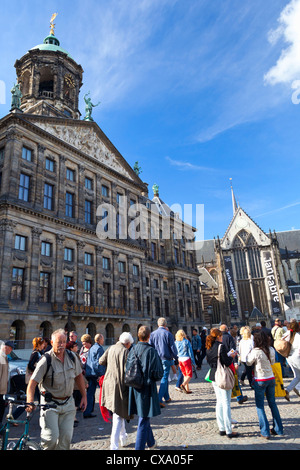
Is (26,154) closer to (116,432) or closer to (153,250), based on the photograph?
(153,250)

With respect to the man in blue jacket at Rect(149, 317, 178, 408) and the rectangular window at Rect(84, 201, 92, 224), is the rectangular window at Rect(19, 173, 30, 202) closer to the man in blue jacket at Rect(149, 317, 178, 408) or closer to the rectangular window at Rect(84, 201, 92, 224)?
the rectangular window at Rect(84, 201, 92, 224)

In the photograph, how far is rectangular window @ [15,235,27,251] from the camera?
23.2 meters

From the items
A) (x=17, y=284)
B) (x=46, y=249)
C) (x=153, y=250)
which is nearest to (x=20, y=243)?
(x=46, y=249)

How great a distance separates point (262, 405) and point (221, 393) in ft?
2.52

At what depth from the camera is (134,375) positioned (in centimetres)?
511

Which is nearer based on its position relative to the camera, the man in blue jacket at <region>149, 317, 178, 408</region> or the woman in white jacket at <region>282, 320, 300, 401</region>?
the woman in white jacket at <region>282, 320, 300, 401</region>

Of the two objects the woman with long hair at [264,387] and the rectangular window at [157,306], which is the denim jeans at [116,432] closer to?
the woman with long hair at [264,387]

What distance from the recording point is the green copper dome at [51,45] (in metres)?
34.9

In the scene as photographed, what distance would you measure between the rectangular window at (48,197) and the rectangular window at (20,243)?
378cm

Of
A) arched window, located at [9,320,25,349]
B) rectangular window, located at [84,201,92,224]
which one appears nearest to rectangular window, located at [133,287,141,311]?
rectangular window, located at [84,201,92,224]

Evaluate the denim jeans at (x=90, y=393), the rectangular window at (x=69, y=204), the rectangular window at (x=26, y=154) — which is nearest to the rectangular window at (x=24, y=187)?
the rectangular window at (x=26, y=154)

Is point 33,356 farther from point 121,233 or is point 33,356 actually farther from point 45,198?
point 121,233

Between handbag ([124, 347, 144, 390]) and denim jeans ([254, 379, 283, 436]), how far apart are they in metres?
2.45

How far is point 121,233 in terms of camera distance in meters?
34.1
